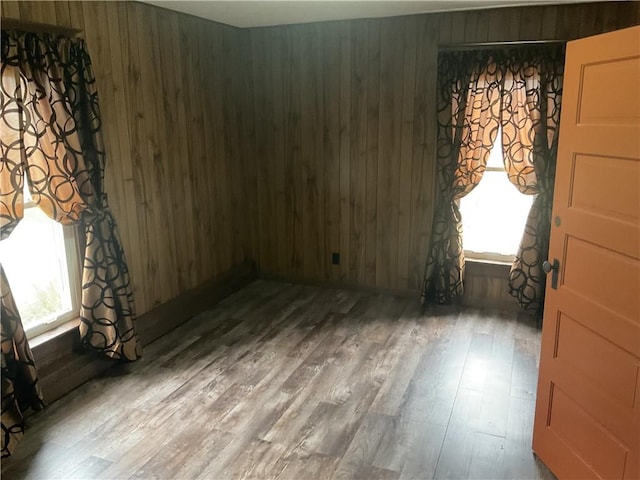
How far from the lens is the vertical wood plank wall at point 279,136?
135 inches

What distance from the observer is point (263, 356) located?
3.46 meters

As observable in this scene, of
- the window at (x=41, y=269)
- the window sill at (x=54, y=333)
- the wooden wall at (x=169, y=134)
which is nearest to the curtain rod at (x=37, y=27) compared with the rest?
the wooden wall at (x=169, y=134)

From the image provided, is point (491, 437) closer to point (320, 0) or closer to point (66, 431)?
point (66, 431)

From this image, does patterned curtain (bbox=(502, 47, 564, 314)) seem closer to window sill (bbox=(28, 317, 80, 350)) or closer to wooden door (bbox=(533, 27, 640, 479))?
wooden door (bbox=(533, 27, 640, 479))

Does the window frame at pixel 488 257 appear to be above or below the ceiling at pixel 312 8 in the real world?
below

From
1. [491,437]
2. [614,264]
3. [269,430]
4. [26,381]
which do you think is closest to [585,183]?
Result: [614,264]

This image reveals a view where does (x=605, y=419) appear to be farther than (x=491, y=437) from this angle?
No

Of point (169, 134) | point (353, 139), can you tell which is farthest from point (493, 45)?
point (169, 134)

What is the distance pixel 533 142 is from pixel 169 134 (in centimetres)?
Answer: 268

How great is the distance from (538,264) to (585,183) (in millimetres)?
2018

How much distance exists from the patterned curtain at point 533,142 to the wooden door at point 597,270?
5.58 ft

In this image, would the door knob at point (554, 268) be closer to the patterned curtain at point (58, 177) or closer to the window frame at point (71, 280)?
the patterned curtain at point (58, 177)

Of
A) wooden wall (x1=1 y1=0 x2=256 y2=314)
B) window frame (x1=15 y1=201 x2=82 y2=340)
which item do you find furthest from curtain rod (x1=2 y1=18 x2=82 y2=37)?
window frame (x1=15 y1=201 x2=82 y2=340)

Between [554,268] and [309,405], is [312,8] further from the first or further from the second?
[309,405]
